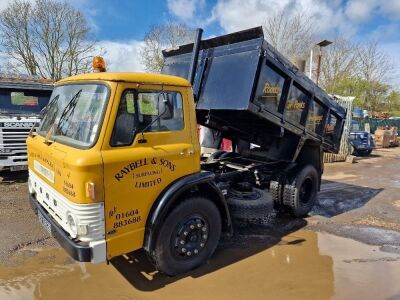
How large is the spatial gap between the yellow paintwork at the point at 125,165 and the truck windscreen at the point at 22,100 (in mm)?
5376

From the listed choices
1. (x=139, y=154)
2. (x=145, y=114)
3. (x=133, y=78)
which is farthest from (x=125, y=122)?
(x=133, y=78)

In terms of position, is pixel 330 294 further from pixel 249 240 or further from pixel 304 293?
pixel 249 240

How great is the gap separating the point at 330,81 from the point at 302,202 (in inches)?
A: 1097

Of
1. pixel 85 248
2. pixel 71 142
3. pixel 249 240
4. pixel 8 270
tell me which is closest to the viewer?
pixel 85 248

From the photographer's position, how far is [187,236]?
13.1 feet

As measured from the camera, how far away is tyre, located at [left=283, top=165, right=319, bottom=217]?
19.0 feet

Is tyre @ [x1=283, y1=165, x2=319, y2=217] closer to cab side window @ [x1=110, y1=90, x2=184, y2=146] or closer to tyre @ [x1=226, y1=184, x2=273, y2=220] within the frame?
tyre @ [x1=226, y1=184, x2=273, y2=220]

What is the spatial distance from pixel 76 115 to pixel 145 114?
2.51ft

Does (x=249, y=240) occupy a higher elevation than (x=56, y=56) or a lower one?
lower

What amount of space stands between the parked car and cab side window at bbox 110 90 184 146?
1357 cm

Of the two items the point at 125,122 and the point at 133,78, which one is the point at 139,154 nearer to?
the point at 125,122

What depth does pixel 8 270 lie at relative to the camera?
4031 millimetres

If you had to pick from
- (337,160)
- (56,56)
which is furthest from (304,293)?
(56,56)

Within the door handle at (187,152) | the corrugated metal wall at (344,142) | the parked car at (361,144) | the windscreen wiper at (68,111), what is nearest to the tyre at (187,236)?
the door handle at (187,152)
